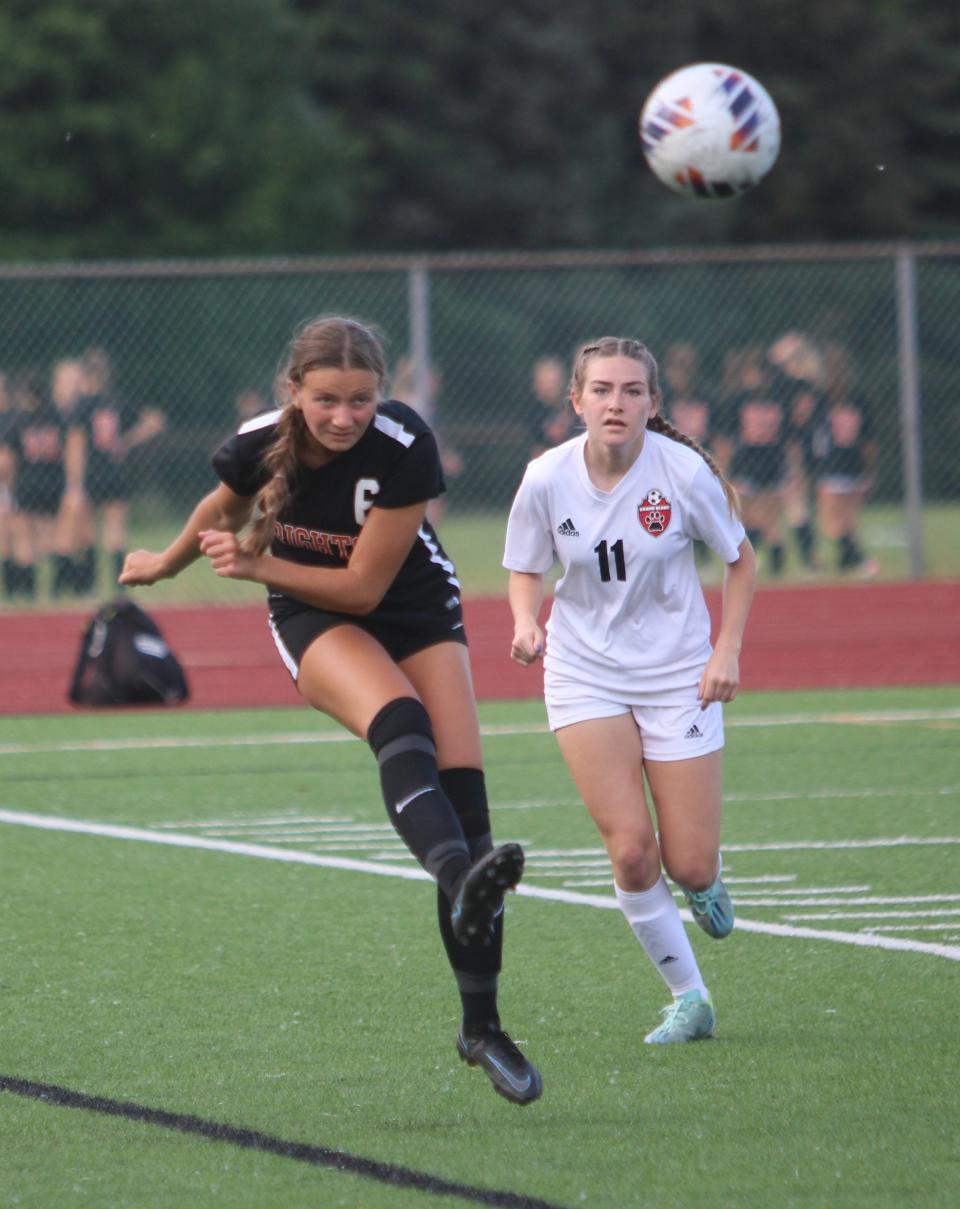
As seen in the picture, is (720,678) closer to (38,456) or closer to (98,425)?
(98,425)

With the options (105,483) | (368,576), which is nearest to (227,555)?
(368,576)

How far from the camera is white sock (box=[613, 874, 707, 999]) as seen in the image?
5.37 metres

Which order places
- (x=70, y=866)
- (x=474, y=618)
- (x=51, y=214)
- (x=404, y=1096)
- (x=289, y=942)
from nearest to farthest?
(x=404, y=1096), (x=289, y=942), (x=70, y=866), (x=474, y=618), (x=51, y=214)

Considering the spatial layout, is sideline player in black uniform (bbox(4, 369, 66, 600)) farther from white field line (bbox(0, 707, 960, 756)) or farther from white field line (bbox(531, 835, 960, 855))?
white field line (bbox(531, 835, 960, 855))

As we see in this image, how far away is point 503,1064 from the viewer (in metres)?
4.65

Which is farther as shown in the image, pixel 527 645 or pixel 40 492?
pixel 40 492

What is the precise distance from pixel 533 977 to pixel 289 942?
0.87 metres

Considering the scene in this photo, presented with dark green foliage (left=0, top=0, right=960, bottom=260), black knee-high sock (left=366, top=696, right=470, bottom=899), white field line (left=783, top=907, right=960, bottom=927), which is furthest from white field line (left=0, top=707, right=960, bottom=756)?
dark green foliage (left=0, top=0, right=960, bottom=260)

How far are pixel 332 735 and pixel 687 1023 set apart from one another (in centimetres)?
624

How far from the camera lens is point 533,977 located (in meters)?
5.97

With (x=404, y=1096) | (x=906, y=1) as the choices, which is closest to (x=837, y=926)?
(x=404, y=1096)

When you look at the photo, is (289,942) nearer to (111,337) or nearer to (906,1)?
(111,337)

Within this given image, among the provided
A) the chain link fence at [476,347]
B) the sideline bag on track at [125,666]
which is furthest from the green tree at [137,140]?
the sideline bag on track at [125,666]

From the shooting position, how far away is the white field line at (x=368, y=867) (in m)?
6.27
